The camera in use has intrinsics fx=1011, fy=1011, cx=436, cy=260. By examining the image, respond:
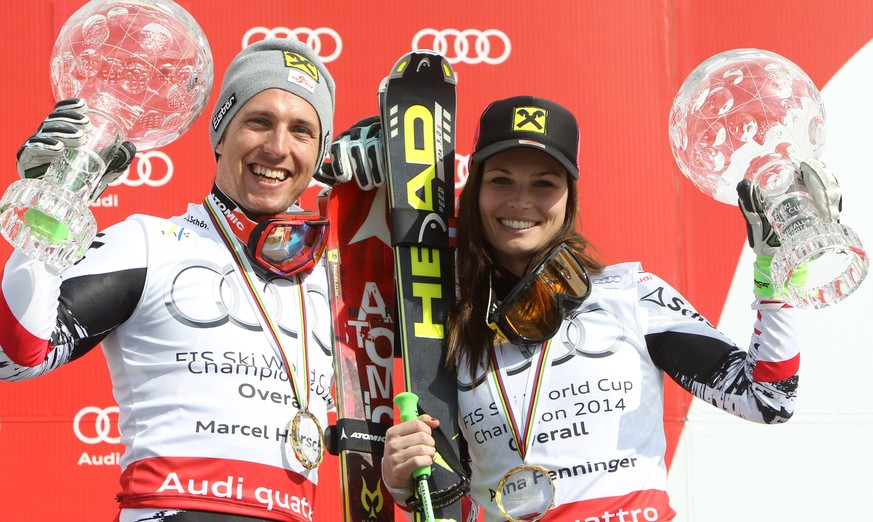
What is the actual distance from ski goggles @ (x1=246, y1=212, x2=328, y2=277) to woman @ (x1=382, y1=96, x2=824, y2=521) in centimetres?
36

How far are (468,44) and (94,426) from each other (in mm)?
1799

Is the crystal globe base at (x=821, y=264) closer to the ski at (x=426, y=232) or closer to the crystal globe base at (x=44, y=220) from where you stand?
the ski at (x=426, y=232)

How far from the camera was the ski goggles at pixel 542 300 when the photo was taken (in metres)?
2.34

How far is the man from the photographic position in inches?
82.4

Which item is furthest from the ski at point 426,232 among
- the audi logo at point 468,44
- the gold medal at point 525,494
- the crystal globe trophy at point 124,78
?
the audi logo at point 468,44

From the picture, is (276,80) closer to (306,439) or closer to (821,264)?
(306,439)

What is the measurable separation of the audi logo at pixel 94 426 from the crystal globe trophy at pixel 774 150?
6.80 ft

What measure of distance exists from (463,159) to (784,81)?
147 cm

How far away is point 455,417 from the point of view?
7.86 feet

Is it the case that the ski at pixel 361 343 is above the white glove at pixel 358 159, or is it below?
below

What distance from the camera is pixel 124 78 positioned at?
2.08 meters

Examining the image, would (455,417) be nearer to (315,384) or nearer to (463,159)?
(315,384)

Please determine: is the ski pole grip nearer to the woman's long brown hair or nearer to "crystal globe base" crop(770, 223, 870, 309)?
the woman's long brown hair

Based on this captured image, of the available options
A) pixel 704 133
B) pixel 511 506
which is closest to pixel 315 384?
pixel 511 506
